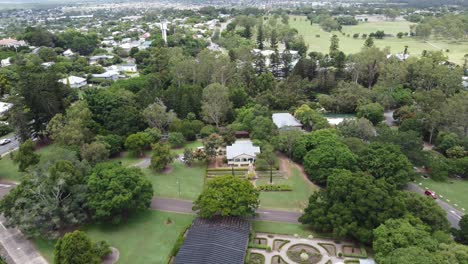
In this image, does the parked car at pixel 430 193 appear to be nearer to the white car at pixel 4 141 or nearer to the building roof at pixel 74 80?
the white car at pixel 4 141

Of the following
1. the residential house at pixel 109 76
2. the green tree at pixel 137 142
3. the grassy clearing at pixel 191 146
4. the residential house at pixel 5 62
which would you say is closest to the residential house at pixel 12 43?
the residential house at pixel 5 62

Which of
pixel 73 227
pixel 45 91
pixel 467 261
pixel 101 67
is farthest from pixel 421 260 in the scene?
pixel 101 67

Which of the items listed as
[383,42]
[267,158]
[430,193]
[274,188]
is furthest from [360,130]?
[383,42]

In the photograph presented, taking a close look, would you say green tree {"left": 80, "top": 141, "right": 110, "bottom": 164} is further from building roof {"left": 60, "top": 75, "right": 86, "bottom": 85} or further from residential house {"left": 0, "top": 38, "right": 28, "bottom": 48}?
residential house {"left": 0, "top": 38, "right": 28, "bottom": 48}

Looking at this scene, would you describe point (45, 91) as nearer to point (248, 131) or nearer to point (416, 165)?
point (248, 131)

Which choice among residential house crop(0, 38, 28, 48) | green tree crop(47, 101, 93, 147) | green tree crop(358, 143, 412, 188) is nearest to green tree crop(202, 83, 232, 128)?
green tree crop(47, 101, 93, 147)
